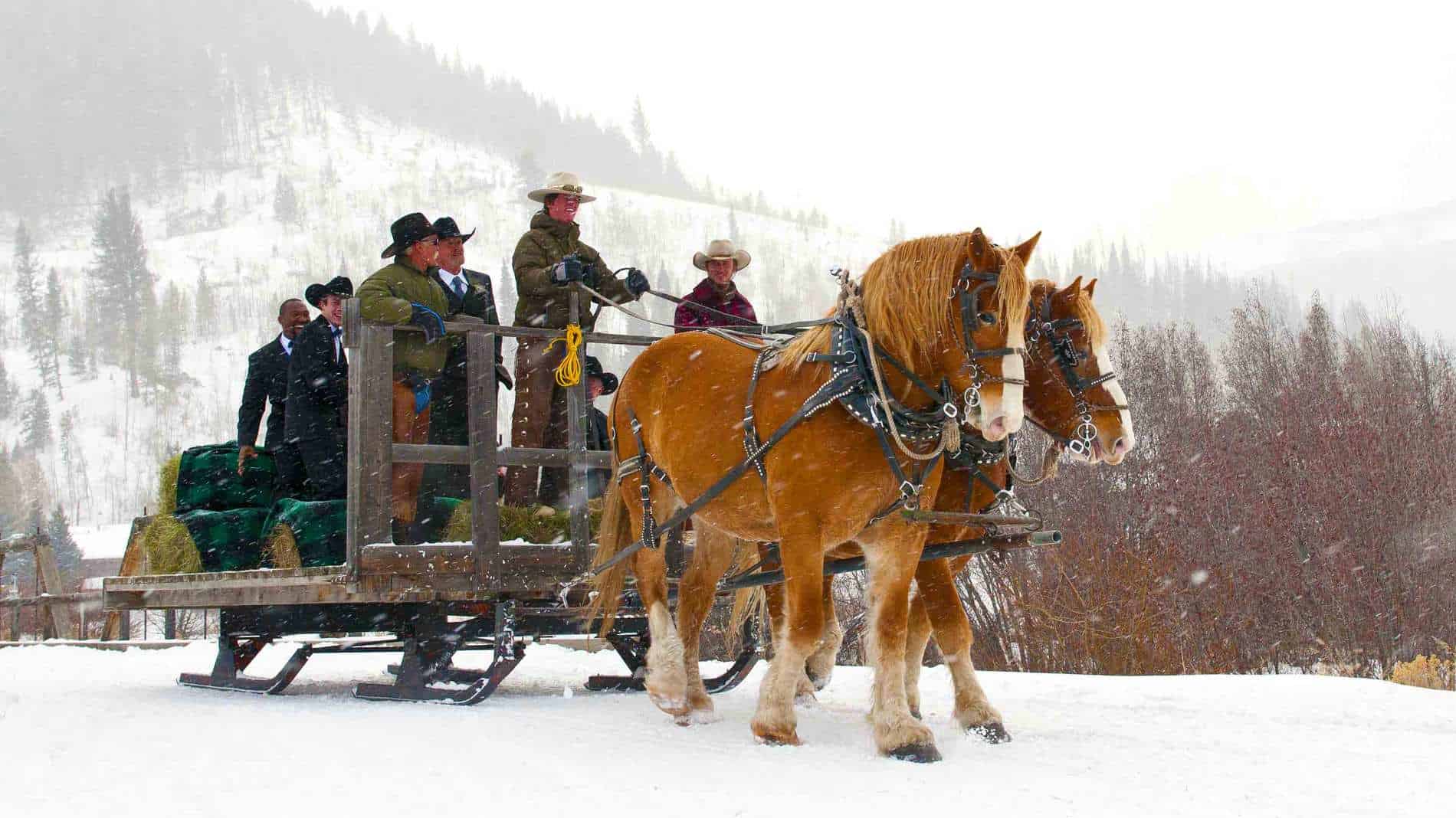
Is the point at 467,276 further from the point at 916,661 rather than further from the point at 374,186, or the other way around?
the point at 374,186

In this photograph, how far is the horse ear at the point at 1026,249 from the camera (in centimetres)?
533

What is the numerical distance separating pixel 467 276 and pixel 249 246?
161 m

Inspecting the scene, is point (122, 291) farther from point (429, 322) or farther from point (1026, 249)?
point (1026, 249)

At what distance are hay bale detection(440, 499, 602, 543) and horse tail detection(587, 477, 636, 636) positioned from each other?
1.26ft

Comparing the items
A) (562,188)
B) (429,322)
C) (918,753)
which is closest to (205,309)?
(562,188)

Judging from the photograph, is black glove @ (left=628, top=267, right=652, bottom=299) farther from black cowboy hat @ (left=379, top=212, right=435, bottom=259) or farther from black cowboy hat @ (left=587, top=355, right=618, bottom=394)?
black cowboy hat @ (left=379, top=212, right=435, bottom=259)

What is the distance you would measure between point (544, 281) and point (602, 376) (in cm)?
106

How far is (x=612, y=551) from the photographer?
22.2 ft

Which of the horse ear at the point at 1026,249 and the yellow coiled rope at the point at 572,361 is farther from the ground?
the horse ear at the point at 1026,249

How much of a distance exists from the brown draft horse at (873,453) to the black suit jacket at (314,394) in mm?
2755

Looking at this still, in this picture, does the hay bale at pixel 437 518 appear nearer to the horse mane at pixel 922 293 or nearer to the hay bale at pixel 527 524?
the hay bale at pixel 527 524

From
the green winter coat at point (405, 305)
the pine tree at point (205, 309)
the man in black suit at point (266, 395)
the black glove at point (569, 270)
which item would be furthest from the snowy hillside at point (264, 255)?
the black glove at point (569, 270)

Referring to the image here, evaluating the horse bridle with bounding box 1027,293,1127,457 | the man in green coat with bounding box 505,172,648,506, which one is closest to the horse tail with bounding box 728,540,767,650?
the man in green coat with bounding box 505,172,648,506

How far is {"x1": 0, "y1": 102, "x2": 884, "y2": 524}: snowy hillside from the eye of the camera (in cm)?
11806
